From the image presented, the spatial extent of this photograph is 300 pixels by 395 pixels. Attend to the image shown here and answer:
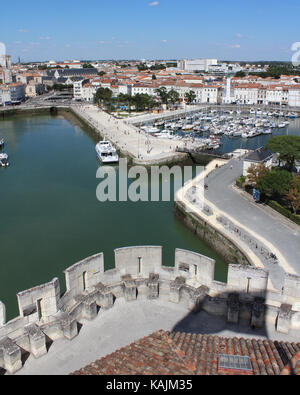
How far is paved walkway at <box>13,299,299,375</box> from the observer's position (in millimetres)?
9835

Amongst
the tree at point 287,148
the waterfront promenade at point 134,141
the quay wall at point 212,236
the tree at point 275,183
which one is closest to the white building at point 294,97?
the waterfront promenade at point 134,141

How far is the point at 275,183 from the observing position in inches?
874

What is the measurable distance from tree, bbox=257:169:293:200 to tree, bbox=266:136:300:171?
22.9 ft

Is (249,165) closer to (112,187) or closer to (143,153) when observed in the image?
(112,187)

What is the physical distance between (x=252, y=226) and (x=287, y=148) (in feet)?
37.9

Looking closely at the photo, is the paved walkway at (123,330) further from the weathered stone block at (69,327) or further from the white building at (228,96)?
the white building at (228,96)

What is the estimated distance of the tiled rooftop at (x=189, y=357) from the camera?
5805mm

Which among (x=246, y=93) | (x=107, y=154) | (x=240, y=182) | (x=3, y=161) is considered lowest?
(x=3, y=161)

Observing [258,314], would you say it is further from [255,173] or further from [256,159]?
[256,159]

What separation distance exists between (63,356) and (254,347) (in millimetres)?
5489

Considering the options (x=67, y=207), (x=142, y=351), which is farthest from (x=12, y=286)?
(x=142, y=351)

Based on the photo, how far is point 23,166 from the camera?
37.9 metres

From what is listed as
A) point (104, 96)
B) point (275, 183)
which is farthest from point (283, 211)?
point (104, 96)

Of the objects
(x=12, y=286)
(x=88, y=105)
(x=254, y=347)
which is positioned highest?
(x=88, y=105)
